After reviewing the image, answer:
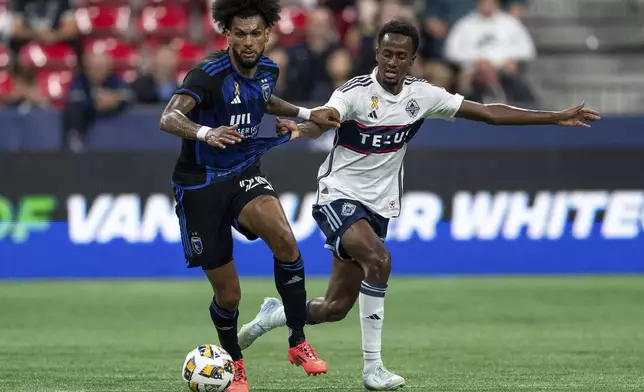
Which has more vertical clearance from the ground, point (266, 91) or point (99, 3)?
point (99, 3)

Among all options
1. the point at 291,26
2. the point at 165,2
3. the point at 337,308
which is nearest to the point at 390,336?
the point at 337,308

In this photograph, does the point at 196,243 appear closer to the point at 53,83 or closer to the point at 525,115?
the point at 525,115

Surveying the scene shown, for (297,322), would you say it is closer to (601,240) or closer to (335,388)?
(335,388)

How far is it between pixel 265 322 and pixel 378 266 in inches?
50.6

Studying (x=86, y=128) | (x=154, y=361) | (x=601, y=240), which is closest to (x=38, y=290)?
(x=86, y=128)

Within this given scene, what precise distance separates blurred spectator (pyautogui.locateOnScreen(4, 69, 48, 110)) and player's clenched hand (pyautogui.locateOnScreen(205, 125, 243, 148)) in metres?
9.47

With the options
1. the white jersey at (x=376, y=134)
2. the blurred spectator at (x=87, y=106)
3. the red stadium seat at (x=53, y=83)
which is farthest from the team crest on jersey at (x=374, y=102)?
the red stadium seat at (x=53, y=83)

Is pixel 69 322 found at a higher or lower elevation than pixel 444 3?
lower

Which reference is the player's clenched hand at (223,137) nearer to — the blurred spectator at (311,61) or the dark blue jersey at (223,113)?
the dark blue jersey at (223,113)

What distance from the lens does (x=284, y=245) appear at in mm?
7914

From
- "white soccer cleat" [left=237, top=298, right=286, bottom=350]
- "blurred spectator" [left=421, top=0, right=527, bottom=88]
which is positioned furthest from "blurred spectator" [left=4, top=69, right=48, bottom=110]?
"white soccer cleat" [left=237, top=298, right=286, bottom=350]

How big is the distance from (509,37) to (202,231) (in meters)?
10.5

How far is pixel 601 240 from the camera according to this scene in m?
15.5

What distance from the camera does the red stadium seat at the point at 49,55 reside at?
18000mm
